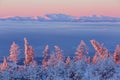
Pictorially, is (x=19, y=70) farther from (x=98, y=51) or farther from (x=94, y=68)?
(x=98, y=51)

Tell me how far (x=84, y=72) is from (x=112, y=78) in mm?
813

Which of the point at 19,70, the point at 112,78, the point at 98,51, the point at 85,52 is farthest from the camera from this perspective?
the point at 85,52

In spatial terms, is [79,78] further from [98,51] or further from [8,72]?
[98,51]

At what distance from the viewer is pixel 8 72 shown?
14.7 m

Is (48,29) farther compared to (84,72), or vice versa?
(48,29)

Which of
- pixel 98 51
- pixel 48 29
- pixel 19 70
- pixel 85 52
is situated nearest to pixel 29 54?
pixel 85 52

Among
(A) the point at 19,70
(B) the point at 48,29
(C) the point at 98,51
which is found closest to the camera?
(A) the point at 19,70

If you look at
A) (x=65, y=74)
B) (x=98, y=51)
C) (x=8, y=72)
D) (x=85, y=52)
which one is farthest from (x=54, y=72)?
(x=85, y=52)

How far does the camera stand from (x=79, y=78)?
47.9 ft

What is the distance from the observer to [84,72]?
1468 centimetres

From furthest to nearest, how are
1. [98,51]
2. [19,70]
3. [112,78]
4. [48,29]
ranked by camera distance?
[48,29] < [98,51] < [19,70] < [112,78]

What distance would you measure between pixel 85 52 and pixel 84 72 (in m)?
13.5

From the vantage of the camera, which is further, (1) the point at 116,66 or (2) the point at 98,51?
(2) the point at 98,51

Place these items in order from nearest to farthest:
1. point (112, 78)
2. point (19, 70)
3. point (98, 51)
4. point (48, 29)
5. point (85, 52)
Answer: point (112, 78) < point (19, 70) < point (98, 51) < point (85, 52) < point (48, 29)
